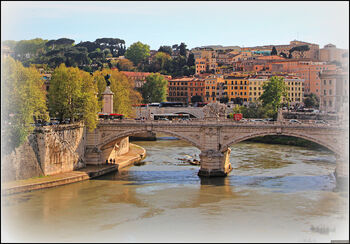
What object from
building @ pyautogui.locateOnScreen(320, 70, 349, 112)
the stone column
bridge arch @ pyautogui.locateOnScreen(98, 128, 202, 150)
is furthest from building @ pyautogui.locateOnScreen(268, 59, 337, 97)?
bridge arch @ pyautogui.locateOnScreen(98, 128, 202, 150)

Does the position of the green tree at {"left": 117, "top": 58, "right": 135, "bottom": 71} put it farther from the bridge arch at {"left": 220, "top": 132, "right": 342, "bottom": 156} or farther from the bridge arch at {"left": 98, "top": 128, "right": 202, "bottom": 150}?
the bridge arch at {"left": 220, "top": 132, "right": 342, "bottom": 156}

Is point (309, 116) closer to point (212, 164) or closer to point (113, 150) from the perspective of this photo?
point (113, 150)

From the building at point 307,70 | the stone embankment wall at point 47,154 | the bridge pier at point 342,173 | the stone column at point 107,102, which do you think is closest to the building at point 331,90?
the building at point 307,70

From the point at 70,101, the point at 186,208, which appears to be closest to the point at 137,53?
the point at 70,101

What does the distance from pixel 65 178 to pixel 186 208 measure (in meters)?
6.79

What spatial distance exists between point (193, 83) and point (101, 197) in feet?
157

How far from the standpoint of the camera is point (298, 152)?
124ft

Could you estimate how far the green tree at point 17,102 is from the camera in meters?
24.2

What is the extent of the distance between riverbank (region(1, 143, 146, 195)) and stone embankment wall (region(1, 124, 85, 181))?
0.37 metres

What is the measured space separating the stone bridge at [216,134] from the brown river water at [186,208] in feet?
3.80

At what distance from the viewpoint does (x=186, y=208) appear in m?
22.2

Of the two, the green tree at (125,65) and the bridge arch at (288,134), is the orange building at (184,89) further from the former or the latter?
the bridge arch at (288,134)

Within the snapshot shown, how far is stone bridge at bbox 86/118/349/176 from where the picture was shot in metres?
27.0

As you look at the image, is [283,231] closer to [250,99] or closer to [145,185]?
[145,185]
